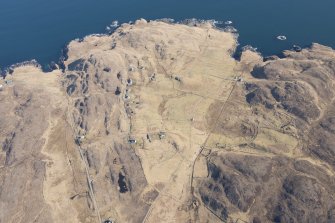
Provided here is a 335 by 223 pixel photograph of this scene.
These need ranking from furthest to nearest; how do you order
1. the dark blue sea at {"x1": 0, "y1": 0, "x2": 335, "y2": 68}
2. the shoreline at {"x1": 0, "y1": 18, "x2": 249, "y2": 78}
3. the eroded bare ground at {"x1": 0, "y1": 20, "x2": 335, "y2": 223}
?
1. the dark blue sea at {"x1": 0, "y1": 0, "x2": 335, "y2": 68}
2. the shoreline at {"x1": 0, "y1": 18, "x2": 249, "y2": 78}
3. the eroded bare ground at {"x1": 0, "y1": 20, "x2": 335, "y2": 223}

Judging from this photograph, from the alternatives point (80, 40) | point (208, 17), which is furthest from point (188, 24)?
point (80, 40)

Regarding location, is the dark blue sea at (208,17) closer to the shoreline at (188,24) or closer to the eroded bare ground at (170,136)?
the shoreline at (188,24)

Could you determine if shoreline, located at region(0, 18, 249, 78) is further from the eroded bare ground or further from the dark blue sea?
the eroded bare ground

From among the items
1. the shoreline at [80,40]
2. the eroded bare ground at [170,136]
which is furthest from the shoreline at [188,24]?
the eroded bare ground at [170,136]

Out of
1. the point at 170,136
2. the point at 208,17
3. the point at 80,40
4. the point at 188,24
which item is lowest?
the point at 170,136

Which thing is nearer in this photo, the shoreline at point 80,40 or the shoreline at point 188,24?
the shoreline at point 188,24

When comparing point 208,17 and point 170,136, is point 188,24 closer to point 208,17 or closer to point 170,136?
point 208,17

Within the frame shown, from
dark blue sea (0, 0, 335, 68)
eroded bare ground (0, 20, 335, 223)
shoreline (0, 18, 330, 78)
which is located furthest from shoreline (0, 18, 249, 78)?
eroded bare ground (0, 20, 335, 223)
